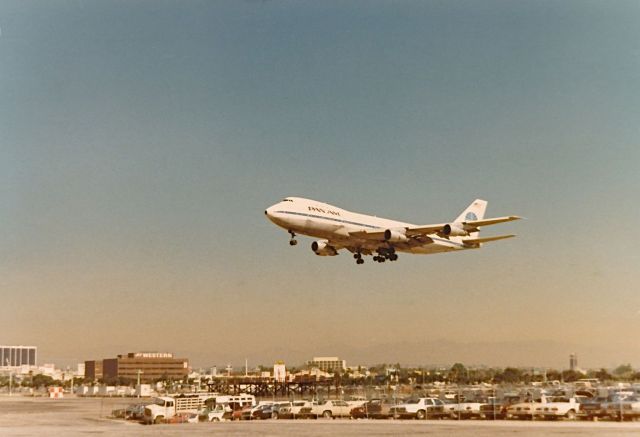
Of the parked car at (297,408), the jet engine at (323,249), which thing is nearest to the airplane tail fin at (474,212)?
the jet engine at (323,249)

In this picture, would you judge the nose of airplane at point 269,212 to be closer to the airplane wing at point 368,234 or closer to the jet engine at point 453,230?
the airplane wing at point 368,234

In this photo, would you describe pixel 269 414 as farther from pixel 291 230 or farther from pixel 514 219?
pixel 514 219

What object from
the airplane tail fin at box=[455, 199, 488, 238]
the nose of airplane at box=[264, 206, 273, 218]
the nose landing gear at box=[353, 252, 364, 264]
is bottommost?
the nose landing gear at box=[353, 252, 364, 264]

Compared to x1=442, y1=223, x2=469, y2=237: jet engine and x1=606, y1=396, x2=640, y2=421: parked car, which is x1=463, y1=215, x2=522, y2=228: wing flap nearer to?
x1=442, y1=223, x2=469, y2=237: jet engine

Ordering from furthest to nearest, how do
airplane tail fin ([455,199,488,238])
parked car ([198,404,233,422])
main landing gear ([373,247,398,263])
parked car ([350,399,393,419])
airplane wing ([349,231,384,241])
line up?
airplane tail fin ([455,199,488,238]), main landing gear ([373,247,398,263]), airplane wing ([349,231,384,241]), parked car ([198,404,233,422]), parked car ([350,399,393,419])

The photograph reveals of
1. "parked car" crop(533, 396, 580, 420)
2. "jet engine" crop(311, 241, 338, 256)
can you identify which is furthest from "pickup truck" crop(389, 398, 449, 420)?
"jet engine" crop(311, 241, 338, 256)
